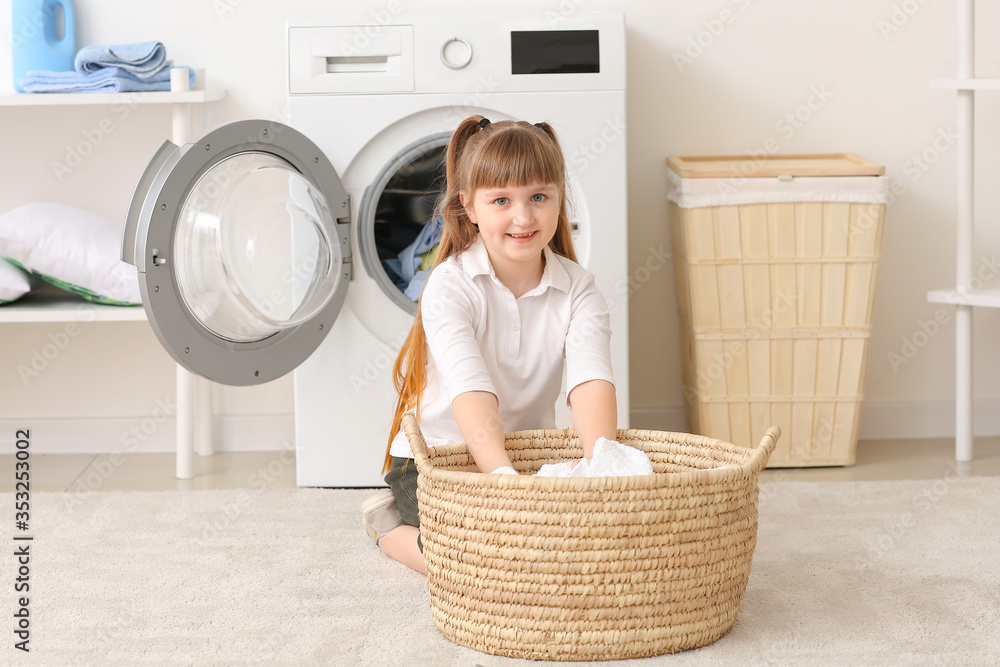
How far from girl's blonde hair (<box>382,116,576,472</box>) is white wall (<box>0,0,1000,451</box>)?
757mm

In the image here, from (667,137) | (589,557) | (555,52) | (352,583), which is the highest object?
(555,52)

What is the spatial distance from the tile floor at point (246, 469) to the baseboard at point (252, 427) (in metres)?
0.03

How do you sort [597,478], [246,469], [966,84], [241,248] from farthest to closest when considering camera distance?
[246,469]
[966,84]
[241,248]
[597,478]

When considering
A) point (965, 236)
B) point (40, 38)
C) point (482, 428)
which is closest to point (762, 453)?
point (482, 428)

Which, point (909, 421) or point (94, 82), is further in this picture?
point (909, 421)

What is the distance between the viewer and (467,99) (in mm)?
1861

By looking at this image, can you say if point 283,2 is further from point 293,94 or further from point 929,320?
point 929,320

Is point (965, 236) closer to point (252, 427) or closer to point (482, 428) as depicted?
point (482, 428)

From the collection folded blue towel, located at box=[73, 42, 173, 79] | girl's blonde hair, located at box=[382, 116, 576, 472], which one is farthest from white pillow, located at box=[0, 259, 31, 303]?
girl's blonde hair, located at box=[382, 116, 576, 472]

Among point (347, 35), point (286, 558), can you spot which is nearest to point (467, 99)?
point (347, 35)

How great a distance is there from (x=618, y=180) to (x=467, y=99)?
1.02 ft

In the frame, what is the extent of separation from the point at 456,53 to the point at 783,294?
2.53 ft

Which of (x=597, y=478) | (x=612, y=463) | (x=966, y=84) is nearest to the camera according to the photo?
(x=597, y=478)

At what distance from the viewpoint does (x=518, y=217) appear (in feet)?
4.58
